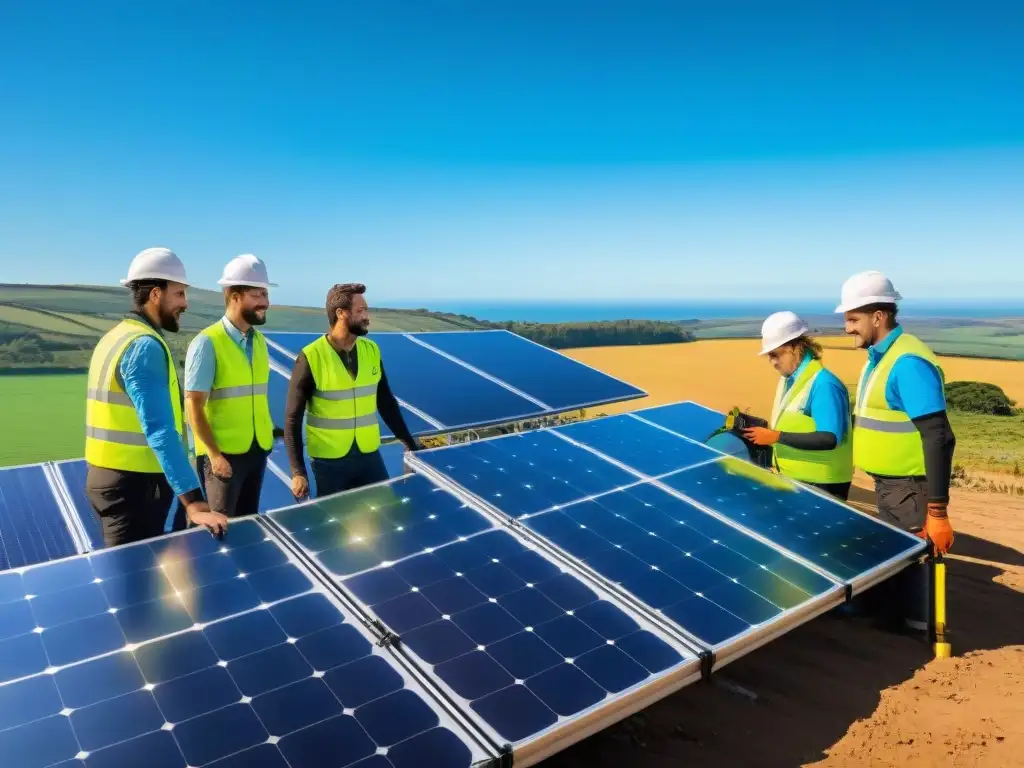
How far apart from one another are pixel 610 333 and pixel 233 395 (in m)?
50.2

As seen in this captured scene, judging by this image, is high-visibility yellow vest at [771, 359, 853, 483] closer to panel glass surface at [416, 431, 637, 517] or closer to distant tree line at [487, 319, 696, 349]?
panel glass surface at [416, 431, 637, 517]

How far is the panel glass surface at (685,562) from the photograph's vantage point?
13.0ft

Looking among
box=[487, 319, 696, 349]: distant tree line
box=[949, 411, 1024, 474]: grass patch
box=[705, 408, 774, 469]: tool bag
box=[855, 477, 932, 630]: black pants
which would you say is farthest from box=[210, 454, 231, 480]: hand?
box=[487, 319, 696, 349]: distant tree line

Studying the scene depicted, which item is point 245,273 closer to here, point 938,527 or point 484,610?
point 484,610

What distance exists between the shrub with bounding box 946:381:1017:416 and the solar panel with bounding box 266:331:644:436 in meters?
24.7

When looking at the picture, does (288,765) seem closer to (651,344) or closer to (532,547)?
(532,547)

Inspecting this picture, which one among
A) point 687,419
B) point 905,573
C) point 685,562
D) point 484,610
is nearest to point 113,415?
point 484,610

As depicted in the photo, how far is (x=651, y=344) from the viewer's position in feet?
181

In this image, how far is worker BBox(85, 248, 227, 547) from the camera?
4.15m

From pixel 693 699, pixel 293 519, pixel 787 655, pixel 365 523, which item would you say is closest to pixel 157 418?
pixel 293 519

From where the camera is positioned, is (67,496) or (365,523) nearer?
(365,523)

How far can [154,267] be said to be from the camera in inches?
183

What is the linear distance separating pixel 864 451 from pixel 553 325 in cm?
4476

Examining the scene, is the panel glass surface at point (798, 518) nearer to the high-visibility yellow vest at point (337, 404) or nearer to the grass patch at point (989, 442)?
the high-visibility yellow vest at point (337, 404)
